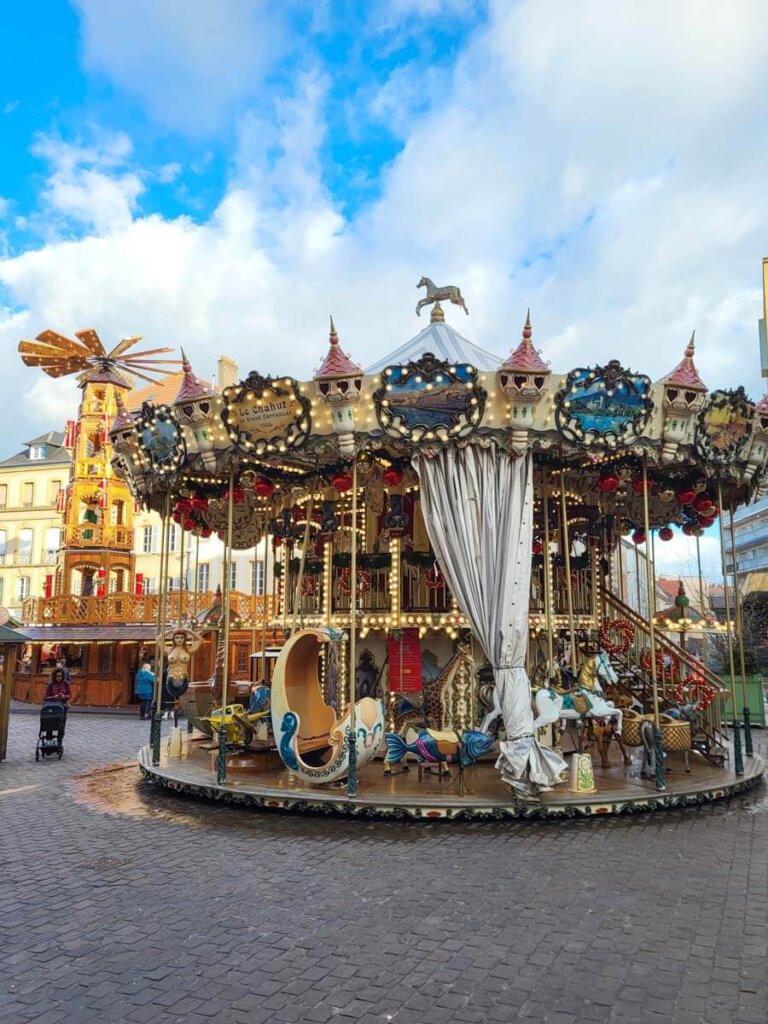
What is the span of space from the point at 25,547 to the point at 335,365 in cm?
4562

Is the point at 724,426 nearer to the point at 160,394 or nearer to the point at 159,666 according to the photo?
the point at 159,666

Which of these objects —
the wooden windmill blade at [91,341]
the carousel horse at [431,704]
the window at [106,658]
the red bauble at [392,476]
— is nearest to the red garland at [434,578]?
the carousel horse at [431,704]

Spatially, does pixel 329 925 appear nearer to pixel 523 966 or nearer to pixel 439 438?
pixel 523 966

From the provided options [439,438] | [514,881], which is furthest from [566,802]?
[439,438]

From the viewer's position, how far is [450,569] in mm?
10391

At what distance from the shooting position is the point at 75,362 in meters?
34.4

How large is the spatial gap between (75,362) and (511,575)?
98.2 feet

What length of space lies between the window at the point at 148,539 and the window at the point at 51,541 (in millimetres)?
8276

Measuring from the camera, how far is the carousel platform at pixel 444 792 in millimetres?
9211

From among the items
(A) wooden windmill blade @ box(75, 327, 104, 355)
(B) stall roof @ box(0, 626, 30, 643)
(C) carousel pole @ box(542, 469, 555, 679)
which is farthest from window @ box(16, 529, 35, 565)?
(C) carousel pole @ box(542, 469, 555, 679)

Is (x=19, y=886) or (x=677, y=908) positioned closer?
(x=677, y=908)

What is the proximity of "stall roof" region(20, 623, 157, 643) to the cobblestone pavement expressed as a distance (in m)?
17.5

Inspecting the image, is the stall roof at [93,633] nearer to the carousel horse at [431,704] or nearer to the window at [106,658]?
the window at [106,658]

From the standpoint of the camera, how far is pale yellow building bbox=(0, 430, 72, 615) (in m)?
48.9
